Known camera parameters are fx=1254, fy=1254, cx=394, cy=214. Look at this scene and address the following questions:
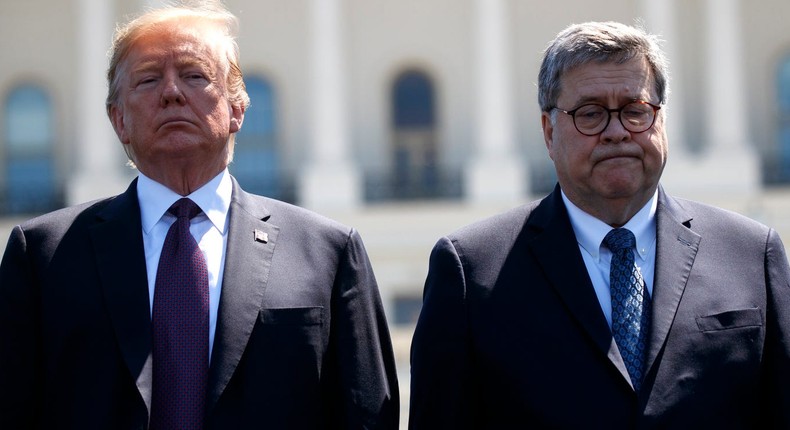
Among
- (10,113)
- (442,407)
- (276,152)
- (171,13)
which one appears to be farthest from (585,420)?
(10,113)

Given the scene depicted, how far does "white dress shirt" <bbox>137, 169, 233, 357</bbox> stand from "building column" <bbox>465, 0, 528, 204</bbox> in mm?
22165

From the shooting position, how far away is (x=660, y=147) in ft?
12.9

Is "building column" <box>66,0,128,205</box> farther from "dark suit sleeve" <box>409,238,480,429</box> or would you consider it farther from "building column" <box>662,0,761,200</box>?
"dark suit sleeve" <box>409,238,480,429</box>

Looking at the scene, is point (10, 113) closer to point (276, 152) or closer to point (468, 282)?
point (276, 152)

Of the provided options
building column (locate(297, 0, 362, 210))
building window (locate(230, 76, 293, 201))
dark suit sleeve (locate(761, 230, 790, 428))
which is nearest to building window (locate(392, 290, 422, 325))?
building column (locate(297, 0, 362, 210))

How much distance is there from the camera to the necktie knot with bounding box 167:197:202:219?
13.1 feet

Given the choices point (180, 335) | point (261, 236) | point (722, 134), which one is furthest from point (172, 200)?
point (722, 134)

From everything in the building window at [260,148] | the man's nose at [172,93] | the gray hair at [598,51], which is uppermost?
the gray hair at [598,51]

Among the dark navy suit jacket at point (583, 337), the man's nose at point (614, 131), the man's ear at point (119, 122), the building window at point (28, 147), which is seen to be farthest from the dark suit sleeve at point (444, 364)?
the building window at point (28, 147)

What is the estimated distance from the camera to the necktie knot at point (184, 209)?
400 centimetres

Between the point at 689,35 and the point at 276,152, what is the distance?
967cm

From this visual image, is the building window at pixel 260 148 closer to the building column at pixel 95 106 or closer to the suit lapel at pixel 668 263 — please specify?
the building column at pixel 95 106

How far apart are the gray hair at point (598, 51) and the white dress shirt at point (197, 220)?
1119 millimetres

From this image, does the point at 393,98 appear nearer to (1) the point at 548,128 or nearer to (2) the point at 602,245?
(1) the point at 548,128
